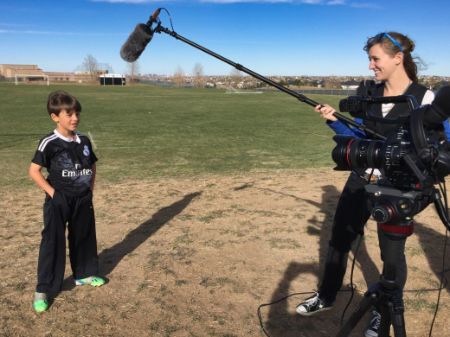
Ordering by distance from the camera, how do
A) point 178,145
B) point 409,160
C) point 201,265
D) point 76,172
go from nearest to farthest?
1. point 409,160
2. point 76,172
3. point 201,265
4. point 178,145

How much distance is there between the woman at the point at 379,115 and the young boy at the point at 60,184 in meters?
2.05

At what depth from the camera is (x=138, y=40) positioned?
8.95ft

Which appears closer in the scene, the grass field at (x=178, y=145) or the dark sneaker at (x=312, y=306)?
the dark sneaker at (x=312, y=306)

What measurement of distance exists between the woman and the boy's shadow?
2.23m

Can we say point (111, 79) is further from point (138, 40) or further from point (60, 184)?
point (138, 40)

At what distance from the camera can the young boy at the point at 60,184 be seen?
332 cm

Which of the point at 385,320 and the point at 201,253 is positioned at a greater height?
the point at 385,320

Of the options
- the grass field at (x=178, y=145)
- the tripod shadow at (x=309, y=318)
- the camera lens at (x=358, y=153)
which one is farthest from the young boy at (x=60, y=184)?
the grass field at (x=178, y=145)

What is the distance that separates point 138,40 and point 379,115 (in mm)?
1657

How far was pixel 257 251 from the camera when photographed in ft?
15.0

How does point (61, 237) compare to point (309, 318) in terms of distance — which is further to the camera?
point (61, 237)

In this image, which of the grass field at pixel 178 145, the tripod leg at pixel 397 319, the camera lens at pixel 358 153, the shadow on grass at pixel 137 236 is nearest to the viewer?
the camera lens at pixel 358 153

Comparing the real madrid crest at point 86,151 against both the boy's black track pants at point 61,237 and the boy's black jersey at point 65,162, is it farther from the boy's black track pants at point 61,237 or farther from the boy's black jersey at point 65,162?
the boy's black track pants at point 61,237

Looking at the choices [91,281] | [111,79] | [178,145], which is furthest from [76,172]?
[111,79]
